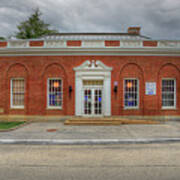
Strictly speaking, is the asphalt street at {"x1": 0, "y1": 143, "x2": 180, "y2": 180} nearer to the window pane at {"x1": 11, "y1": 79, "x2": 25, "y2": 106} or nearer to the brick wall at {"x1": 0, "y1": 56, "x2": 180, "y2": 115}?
the brick wall at {"x1": 0, "y1": 56, "x2": 180, "y2": 115}

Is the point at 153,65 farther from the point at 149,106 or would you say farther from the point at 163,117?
the point at 163,117

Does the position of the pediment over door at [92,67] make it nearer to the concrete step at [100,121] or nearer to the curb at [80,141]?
the concrete step at [100,121]

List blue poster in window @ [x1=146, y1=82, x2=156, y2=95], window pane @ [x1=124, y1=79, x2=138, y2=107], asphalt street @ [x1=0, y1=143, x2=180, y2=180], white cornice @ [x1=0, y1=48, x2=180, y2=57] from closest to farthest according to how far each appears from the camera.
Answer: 1. asphalt street @ [x1=0, y1=143, x2=180, y2=180]
2. white cornice @ [x1=0, y1=48, x2=180, y2=57]
3. blue poster in window @ [x1=146, y1=82, x2=156, y2=95]
4. window pane @ [x1=124, y1=79, x2=138, y2=107]

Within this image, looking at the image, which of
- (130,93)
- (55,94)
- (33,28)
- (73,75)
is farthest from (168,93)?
(33,28)

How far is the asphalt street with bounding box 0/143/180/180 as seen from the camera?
4.29 m

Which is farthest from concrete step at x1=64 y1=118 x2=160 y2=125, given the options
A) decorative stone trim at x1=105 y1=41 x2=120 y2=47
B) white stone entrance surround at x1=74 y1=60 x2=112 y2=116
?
decorative stone trim at x1=105 y1=41 x2=120 y2=47

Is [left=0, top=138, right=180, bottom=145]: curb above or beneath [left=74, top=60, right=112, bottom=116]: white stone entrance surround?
beneath

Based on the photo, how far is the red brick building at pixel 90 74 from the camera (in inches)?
492

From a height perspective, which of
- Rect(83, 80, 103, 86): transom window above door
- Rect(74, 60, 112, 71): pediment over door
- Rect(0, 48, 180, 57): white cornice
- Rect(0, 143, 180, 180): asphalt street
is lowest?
Rect(0, 143, 180, 180): asphalt street

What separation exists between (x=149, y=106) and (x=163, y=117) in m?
1.44

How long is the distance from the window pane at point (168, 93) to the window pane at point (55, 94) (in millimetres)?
8532

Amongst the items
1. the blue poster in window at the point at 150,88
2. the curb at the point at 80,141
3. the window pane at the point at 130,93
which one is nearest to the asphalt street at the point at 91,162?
the curb at the point at 80,141

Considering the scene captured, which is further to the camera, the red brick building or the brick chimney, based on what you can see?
the brick chimney

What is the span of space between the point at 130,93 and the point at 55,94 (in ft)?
20.1
